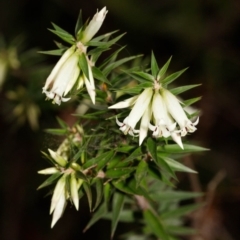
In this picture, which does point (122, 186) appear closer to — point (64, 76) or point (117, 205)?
point (117, 205)

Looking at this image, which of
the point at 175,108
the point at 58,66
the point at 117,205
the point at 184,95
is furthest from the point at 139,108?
the point at 184,95

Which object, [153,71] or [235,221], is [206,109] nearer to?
[235,221]

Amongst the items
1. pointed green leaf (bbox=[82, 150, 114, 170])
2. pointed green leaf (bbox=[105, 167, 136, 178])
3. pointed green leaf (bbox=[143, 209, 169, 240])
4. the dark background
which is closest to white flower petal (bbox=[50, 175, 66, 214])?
pointed green leaf (bbox=[82, 150, 114, 170])

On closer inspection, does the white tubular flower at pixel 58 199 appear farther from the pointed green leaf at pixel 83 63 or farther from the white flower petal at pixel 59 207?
the pointed green leaf at pixel 83 63

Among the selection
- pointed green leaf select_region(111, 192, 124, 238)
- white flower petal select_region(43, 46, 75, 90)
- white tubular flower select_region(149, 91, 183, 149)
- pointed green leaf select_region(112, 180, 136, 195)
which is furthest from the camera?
pointed green leaf select_region(111, 192, 124, 238)

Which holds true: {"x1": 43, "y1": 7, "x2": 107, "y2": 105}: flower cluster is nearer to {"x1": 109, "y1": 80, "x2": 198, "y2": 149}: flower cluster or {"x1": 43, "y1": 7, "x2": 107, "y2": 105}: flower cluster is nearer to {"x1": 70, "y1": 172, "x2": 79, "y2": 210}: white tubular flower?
{"x1": 109, "y1": 80, "x2": 198, "y2": 149}: flower cluster
